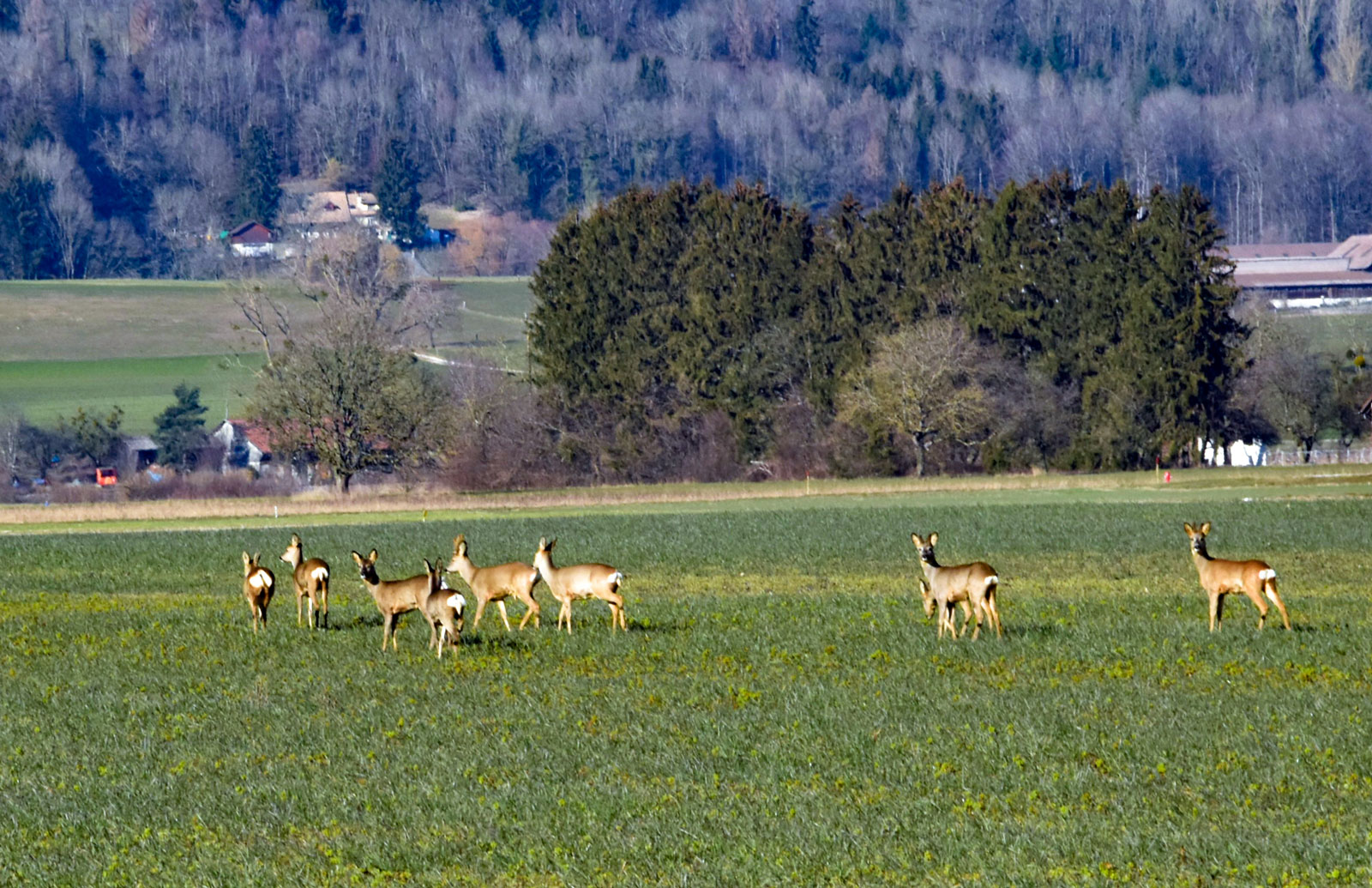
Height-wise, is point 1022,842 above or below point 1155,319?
below

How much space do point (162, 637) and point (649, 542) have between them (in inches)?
681

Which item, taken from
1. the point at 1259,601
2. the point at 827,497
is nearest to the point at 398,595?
the point at 1259,601

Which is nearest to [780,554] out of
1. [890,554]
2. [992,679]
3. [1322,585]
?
[890,554]

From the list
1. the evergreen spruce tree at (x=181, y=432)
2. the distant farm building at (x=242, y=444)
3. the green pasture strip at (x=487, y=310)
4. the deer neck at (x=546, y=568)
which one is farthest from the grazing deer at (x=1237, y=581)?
the green pasture strip at (x=487, y=310)

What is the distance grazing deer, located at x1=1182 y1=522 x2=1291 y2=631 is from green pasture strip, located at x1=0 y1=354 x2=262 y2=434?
93.0 m

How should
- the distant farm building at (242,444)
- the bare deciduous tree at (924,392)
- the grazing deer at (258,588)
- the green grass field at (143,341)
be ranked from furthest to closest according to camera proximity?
the green grass field at (143,341) < the distant farm building at (242,444) < the bare deciduous tree at (924,392) < the grazing deer at (258,588)

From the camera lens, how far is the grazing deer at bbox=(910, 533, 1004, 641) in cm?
2264

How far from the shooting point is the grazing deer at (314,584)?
25.6 m

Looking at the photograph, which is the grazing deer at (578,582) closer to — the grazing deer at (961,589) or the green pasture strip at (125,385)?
the grazing deer at (961,589)

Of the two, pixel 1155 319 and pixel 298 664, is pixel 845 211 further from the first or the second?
pixel 298 664

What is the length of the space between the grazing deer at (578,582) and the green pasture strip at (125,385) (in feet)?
295

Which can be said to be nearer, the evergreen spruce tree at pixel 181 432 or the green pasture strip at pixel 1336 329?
the evergreen spruce tree at pixel 181 432

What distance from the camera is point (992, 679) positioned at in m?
20.6

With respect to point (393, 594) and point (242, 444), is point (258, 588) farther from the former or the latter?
point (242, 444)
